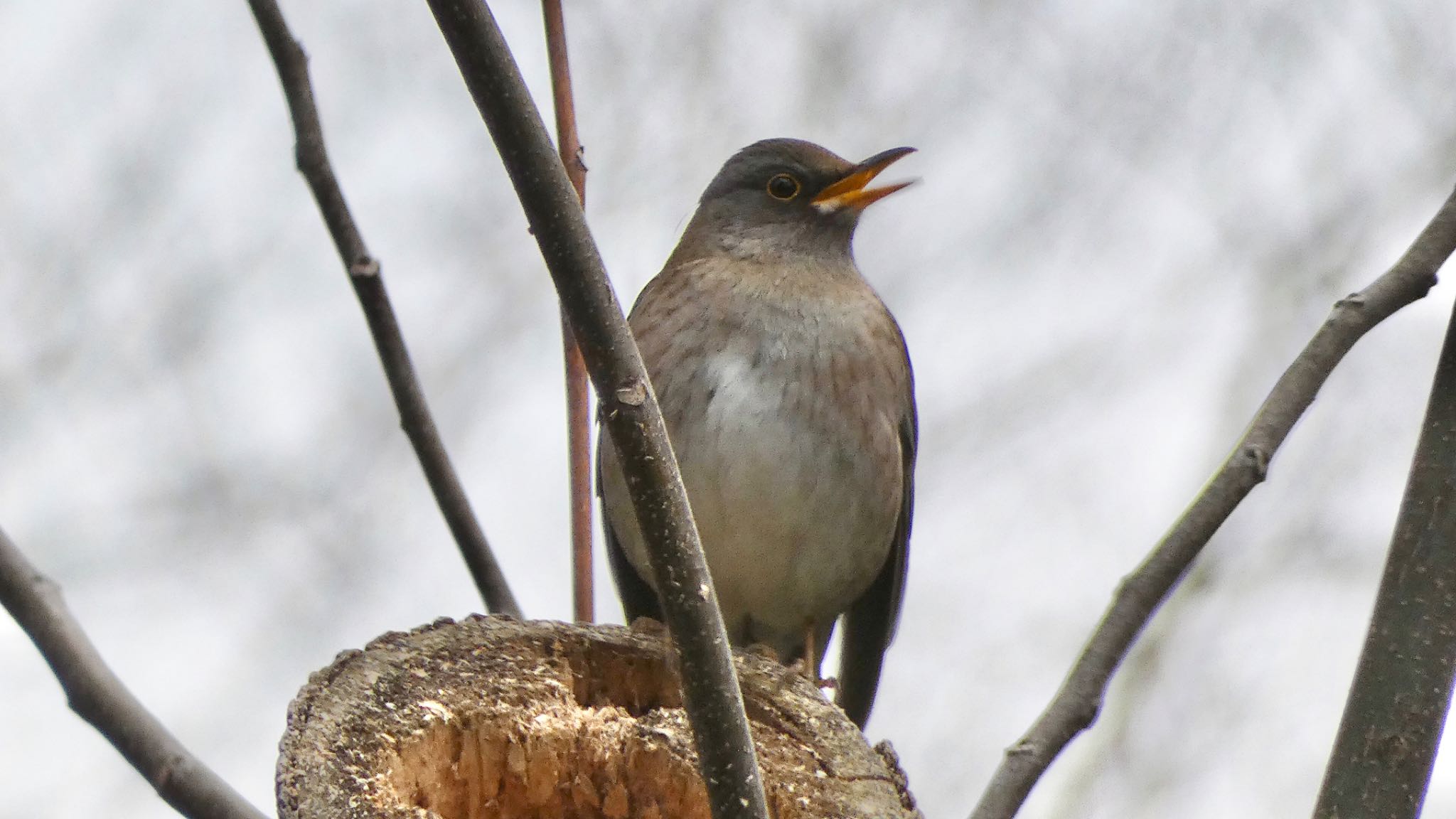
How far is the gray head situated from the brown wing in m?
0.59

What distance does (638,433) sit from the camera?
1950 mm

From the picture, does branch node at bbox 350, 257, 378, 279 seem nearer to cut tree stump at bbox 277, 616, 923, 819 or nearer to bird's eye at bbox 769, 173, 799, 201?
cut tree stump at bbox 277, 616, 923, 819

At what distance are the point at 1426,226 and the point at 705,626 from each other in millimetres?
1886

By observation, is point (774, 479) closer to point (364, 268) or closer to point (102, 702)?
point (364, 268)

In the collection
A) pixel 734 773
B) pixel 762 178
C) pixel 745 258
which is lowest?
pixel 734 773

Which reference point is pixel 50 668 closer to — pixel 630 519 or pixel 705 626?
pixel 705 626

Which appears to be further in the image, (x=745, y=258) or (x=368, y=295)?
(x=745, y=258)

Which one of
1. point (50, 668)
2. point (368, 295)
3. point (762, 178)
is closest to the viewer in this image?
point (50, 668)

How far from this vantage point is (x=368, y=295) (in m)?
3.44

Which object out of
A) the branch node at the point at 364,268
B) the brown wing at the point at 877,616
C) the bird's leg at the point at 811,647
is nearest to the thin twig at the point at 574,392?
the branch node at the point at 364,268

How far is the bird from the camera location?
4.27m

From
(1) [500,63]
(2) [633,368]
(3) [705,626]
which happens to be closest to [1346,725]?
(3) [705,626]

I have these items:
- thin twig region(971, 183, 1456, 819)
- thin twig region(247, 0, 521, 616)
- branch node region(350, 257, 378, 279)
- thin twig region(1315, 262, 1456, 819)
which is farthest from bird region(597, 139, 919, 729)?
thin twig region(1315, 262, 1456, 819)

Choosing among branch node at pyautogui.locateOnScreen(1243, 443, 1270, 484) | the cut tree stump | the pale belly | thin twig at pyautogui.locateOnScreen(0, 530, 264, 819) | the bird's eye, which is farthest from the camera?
the bird's eye
